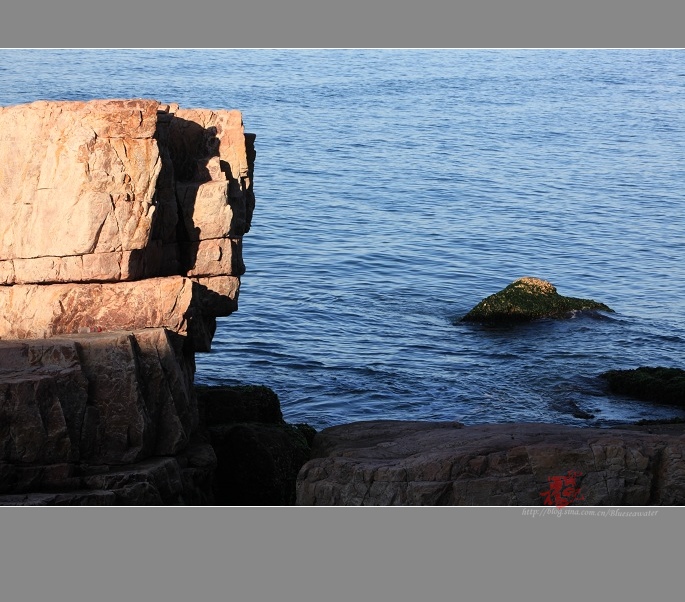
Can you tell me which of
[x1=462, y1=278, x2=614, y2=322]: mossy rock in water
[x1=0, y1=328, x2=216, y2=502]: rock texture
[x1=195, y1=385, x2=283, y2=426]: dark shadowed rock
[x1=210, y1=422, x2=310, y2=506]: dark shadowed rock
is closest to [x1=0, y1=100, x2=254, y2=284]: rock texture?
[x1=0, y1=328, x2=216, y2=502]: rock texture

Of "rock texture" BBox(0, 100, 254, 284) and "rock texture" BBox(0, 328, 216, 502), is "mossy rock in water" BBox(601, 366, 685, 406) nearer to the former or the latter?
"rock texture" BBox(0, 328, 216, 502)

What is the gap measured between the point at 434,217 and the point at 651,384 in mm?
33136

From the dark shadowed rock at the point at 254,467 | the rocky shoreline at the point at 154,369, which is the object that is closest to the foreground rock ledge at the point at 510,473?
the rocky shoreline at the point at 154,369

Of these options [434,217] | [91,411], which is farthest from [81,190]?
[434,217]

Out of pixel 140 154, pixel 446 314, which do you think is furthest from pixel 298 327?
pixel 140 154

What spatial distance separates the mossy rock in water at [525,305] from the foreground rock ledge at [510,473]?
879 inches

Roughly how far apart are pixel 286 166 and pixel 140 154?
5453 cm

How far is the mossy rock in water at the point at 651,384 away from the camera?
38.4 m

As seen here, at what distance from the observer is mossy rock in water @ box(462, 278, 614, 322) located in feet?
159

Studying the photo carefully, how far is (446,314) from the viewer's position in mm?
50812

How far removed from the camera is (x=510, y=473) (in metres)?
23.6

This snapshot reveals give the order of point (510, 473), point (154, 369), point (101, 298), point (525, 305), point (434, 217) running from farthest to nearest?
point (434, 217), point (525, 305), point (101, 298), point (154, 369), point (510, 473)

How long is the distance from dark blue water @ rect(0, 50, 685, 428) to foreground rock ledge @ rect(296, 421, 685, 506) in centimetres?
1108

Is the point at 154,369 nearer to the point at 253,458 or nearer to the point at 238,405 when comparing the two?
the point at 253,458
